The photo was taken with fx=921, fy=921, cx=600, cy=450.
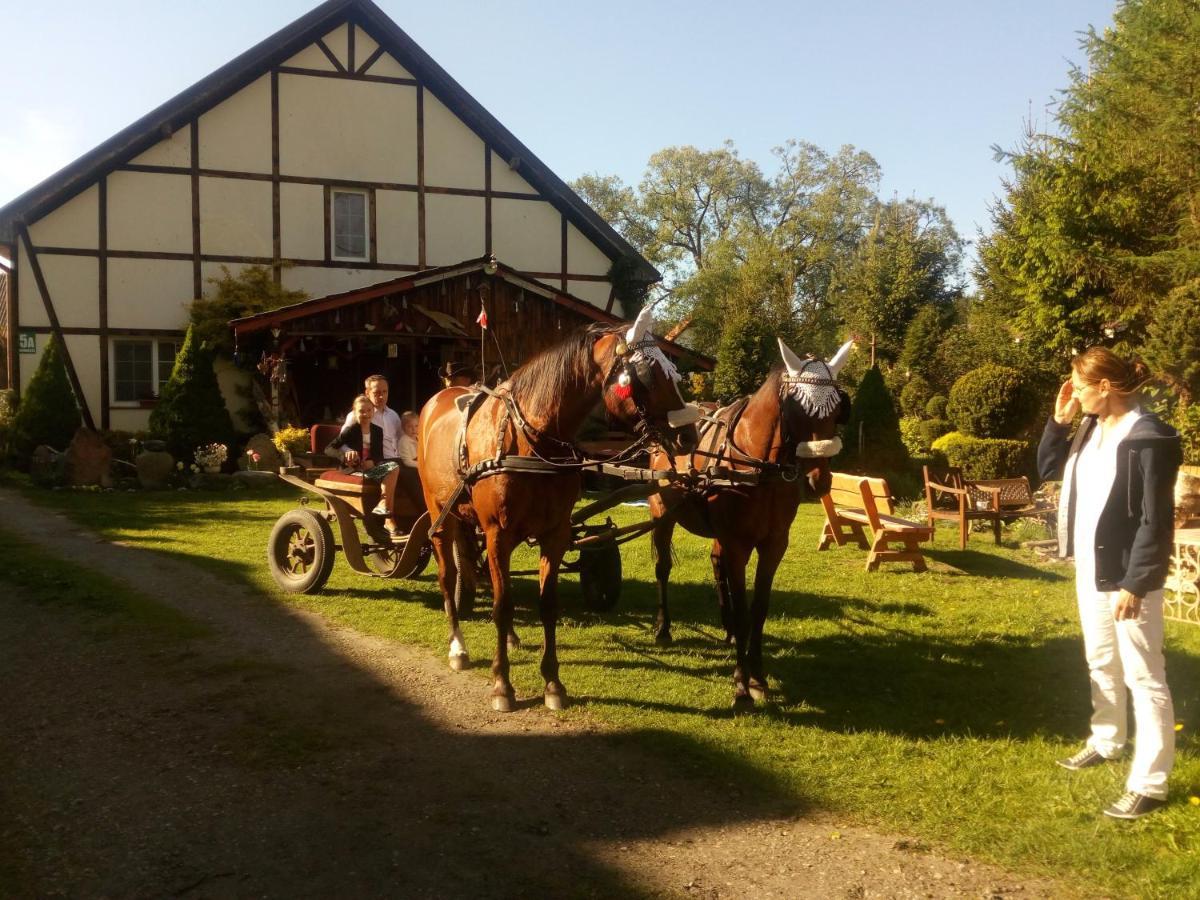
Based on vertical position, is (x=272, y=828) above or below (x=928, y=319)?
Answer: below

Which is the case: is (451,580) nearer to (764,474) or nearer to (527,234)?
(764,474)

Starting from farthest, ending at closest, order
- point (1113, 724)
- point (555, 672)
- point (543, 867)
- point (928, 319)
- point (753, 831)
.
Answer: point (928, 319)
point (555, 672)
point (1113, 724)
point (753, 831)
point (543, 867)

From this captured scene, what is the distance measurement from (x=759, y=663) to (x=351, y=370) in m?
14.8

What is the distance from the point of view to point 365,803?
157 inches

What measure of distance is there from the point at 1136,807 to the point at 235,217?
62.3 feet

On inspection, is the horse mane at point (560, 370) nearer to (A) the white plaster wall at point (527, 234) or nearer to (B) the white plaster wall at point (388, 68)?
(A) the white plaster wall at point (527, 234)

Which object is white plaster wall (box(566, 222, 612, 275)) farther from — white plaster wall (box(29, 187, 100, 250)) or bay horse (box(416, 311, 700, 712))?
bay horse (box(416, 311, 700, 712))

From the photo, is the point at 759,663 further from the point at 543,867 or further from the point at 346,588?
the point at 346,588

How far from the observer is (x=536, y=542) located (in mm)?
5574

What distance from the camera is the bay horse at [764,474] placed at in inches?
207

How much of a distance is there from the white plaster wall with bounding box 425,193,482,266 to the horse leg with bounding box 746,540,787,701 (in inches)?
625

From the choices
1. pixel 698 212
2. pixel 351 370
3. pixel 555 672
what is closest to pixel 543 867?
pixel 555 672

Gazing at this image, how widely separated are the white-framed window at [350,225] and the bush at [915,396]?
1443 centimetres

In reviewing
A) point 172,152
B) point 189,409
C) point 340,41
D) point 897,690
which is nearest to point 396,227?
point 340,41
